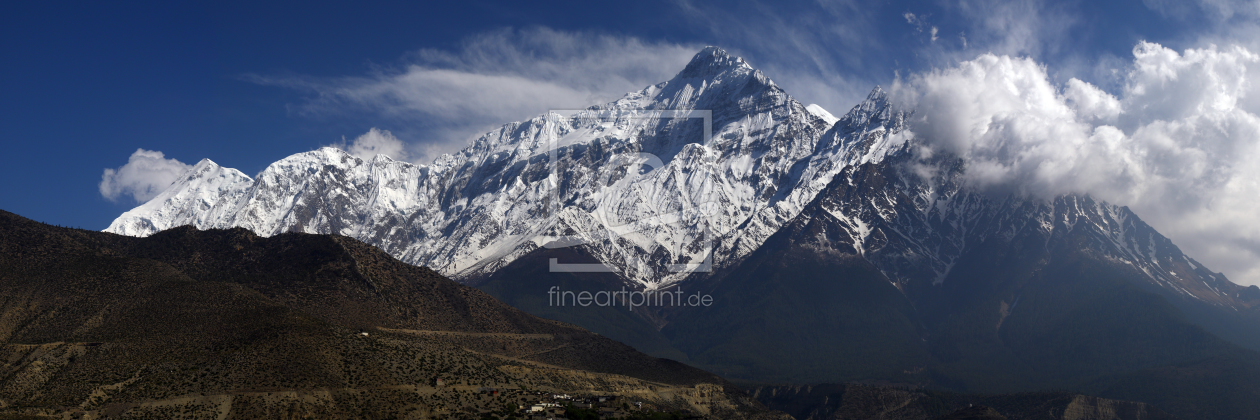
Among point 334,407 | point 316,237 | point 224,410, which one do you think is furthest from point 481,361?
point 316,237

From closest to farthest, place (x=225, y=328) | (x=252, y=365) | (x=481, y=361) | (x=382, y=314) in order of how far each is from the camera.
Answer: (x=252, y=365), (x=225, y=328), (x=481, y=361), (x=382, y=314)

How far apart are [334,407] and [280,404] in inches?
257

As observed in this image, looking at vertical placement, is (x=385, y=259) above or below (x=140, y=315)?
above

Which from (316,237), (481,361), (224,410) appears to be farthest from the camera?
(316,237)

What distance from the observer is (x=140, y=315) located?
137625 mm

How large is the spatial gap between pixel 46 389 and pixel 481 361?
6105 centimetres

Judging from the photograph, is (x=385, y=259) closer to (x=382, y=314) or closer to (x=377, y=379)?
(x=382, y=314)

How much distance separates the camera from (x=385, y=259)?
19488 cm

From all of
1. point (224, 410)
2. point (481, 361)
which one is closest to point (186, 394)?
point (224, 410)

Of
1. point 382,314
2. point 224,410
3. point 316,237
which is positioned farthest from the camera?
point 316,237

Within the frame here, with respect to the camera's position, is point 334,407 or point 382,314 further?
point 382,314

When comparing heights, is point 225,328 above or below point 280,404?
above

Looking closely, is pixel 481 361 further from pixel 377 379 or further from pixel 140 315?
pixel 140 315

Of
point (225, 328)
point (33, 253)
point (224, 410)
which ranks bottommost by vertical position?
point (224, 410)
